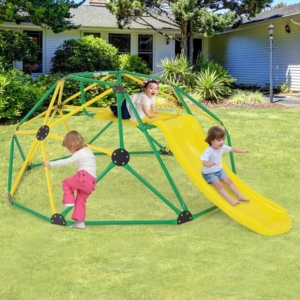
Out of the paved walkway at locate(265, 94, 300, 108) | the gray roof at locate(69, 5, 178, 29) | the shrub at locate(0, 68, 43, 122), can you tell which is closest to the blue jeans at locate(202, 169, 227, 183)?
the shrub at locate(0, 68, 43, 122)

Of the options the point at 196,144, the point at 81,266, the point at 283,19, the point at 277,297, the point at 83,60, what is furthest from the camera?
the point at 283,19

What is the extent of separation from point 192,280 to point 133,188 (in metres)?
3.00

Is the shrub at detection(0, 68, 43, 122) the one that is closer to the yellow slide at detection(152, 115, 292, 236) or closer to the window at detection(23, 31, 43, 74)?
the yellow slide at detection(152, 115, 292, 236)

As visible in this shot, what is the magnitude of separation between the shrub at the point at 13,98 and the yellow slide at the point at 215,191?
254 inches

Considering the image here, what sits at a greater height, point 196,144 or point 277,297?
point 196,144

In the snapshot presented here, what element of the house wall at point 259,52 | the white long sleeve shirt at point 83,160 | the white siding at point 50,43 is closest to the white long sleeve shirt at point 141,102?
the white long sleeve shirt at point 83,160

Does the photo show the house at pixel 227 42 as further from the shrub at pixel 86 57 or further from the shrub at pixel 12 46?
the shrub at pixel 12 46

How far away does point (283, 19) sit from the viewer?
805 inches

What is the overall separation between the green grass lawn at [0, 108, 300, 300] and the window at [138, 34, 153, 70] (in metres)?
17.1

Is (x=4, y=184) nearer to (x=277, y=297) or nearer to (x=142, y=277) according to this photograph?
(x=142, y=277)

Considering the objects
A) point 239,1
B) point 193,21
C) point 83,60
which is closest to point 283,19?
point 239,1

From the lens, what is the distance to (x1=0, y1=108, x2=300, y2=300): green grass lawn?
356 cm

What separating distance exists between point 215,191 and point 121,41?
61.6 feet

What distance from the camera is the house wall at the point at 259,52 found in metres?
20.1
